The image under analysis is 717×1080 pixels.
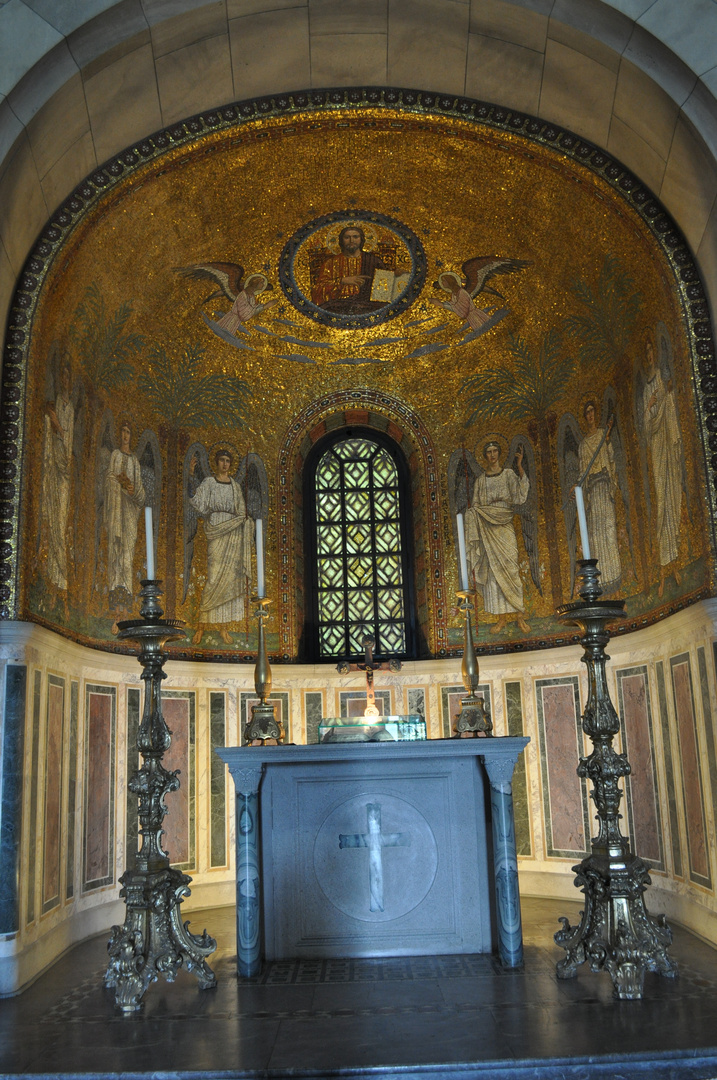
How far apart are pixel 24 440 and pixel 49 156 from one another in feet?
7.46

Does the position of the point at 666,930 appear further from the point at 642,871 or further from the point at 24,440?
the point at 24,440

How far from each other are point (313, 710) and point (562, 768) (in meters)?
2.76

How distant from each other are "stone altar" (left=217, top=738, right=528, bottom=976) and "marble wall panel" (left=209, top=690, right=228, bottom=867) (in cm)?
283

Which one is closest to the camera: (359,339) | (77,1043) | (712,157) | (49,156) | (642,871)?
(77,1043)

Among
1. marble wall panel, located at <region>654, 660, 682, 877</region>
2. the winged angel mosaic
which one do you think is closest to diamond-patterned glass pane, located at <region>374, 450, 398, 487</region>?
the winged angel mosaic

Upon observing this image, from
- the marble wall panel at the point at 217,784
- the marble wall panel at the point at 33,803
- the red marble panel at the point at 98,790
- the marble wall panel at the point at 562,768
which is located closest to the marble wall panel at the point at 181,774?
the marble wall panel at the point at 217,784

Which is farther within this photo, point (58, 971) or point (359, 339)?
point (359, 339)

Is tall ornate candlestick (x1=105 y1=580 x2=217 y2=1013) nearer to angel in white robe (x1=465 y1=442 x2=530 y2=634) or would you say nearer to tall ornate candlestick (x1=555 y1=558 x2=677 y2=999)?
tall ornate candlestick (x1=555 y1=558 x2=677 y2=999)

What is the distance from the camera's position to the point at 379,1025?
472 cm

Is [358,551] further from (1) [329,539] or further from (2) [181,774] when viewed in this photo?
(2) [181,774]

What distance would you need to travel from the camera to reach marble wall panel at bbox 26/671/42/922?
20.9ft

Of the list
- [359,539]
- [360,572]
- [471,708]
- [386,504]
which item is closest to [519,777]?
[360,572]

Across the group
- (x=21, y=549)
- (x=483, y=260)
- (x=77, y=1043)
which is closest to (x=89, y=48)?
(x=21, y=549)

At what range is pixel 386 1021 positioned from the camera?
Answer: 15.7 feet
